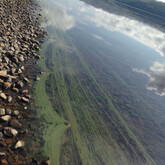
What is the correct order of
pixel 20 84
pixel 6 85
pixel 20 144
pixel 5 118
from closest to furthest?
pixel 20 144 → pixel 5 118 → pixel 6 85 → pixel 20 84

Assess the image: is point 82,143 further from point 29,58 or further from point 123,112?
point 29,58

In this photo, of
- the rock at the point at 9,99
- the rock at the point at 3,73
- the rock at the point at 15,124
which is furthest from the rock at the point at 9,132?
the rock at the point at 3,73

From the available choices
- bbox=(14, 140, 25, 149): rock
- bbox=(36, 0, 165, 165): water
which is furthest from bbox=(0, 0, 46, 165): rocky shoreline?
bbox=(36, 0, 165, 165): water

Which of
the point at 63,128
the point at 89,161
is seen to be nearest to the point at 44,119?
the point at 63,128

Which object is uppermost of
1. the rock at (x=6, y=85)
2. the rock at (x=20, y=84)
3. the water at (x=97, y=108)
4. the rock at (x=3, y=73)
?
the rock at (x=3, y=73)

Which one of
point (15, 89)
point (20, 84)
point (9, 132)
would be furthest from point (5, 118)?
point (20, 84)

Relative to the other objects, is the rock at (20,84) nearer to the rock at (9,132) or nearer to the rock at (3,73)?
the rock at (3,73)

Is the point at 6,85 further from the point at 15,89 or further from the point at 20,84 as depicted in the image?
the point at 20,84

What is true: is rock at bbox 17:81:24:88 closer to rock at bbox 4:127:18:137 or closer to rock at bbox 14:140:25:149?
rock at bbox 4:127:18:137

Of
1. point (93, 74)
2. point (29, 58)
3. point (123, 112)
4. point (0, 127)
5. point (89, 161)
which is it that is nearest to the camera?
point (0, 127)
